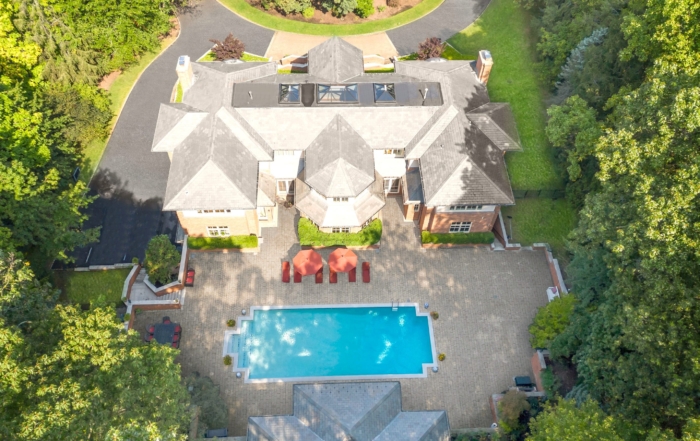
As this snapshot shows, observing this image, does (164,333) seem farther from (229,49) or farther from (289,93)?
(229,49)

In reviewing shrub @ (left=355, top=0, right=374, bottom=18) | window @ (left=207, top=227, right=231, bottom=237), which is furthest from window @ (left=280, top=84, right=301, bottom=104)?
shrub @ (left=355, top=0, right=374, bottom=18)

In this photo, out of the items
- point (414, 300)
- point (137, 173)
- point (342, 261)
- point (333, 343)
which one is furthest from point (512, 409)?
point (137, 173)

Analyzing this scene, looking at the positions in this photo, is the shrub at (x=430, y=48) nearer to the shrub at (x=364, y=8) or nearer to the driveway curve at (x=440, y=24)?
the driveway curve at (x=440, y=24)

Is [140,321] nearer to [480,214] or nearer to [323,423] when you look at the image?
[323,423]

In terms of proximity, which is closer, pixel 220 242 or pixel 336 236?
pixel 220 242

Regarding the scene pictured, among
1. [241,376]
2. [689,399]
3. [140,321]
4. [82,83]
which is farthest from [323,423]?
[82,83]

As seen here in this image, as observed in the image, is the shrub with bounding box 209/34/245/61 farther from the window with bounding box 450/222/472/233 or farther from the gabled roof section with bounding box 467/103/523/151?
the window with bounding box 450/222/472/233

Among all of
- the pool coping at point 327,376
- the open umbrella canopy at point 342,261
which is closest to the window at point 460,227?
the pool coping at point 327,376
